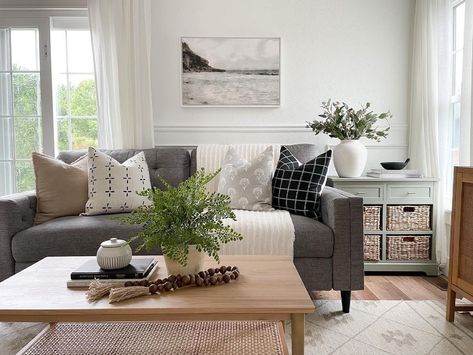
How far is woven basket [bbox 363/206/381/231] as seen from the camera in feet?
9.77

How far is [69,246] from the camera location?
7.45 feet

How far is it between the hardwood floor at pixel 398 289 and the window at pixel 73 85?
232 centimetres

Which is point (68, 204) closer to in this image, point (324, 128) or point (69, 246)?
point (69, 246)

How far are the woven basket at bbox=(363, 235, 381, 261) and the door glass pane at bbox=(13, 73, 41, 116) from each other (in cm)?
287

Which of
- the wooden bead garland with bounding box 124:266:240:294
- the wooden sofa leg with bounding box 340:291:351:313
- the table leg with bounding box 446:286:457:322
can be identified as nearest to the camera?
the wooden bead garland with bounding box 124:266:240:294

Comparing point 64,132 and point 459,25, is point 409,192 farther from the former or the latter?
point 64,132

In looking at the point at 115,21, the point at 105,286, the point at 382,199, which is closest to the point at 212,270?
the point at 105,286

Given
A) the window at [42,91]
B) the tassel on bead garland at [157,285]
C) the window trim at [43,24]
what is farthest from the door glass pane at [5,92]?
the tassel on bead garland at [157,285]

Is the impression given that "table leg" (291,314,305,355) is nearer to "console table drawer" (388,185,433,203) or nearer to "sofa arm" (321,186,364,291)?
"sofa arm" (321,186,364,291)

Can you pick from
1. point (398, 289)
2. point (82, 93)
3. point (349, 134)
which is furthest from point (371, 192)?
point (82, 93)

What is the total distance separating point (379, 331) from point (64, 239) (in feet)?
5.57

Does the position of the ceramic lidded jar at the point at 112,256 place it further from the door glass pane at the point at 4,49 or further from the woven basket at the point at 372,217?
the door glass pane at the point at 4,49

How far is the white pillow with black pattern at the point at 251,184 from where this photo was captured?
2654 mm

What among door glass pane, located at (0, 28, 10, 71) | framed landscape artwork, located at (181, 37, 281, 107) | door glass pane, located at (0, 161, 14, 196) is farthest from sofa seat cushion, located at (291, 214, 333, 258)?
door glass pane, located at (0, 28, 10, 71)
